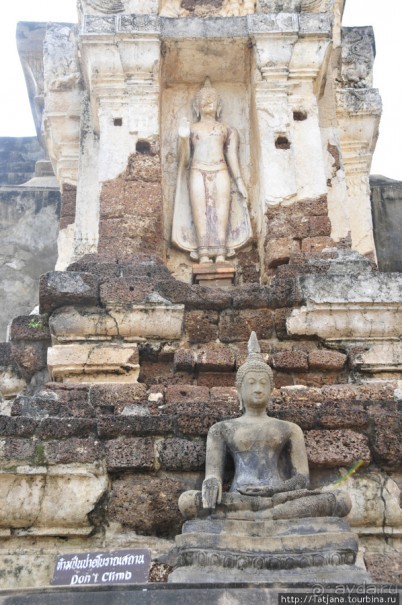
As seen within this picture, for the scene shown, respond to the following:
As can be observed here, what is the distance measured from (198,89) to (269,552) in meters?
6.86

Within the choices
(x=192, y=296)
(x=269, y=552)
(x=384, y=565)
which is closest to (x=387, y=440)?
(x=384, y=565)

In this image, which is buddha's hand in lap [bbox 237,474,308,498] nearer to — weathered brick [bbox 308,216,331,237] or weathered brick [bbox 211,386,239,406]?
weathered brick [bbox 211,386,239,406]

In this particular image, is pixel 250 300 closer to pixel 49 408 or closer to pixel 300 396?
pixel 300 396

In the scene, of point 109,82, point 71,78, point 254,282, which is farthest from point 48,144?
point 254,282

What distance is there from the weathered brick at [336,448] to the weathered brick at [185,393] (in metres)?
1.16

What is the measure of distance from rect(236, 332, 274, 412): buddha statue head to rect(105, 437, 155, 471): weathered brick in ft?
2.45

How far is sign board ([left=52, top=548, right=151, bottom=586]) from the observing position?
16.4ft

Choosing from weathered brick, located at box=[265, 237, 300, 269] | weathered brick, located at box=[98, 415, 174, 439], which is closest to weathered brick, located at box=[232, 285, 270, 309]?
weathered brick, located at box=[265, 237, 300, 269]

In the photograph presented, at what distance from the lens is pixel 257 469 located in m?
5.57

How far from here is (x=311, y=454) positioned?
588cm

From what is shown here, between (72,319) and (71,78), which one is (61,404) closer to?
(72,319)

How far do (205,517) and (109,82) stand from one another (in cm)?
592

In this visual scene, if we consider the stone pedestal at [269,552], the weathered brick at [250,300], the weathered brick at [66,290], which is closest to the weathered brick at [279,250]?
the weathered brick at [250,300]

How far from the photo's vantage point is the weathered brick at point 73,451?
5.66 m
